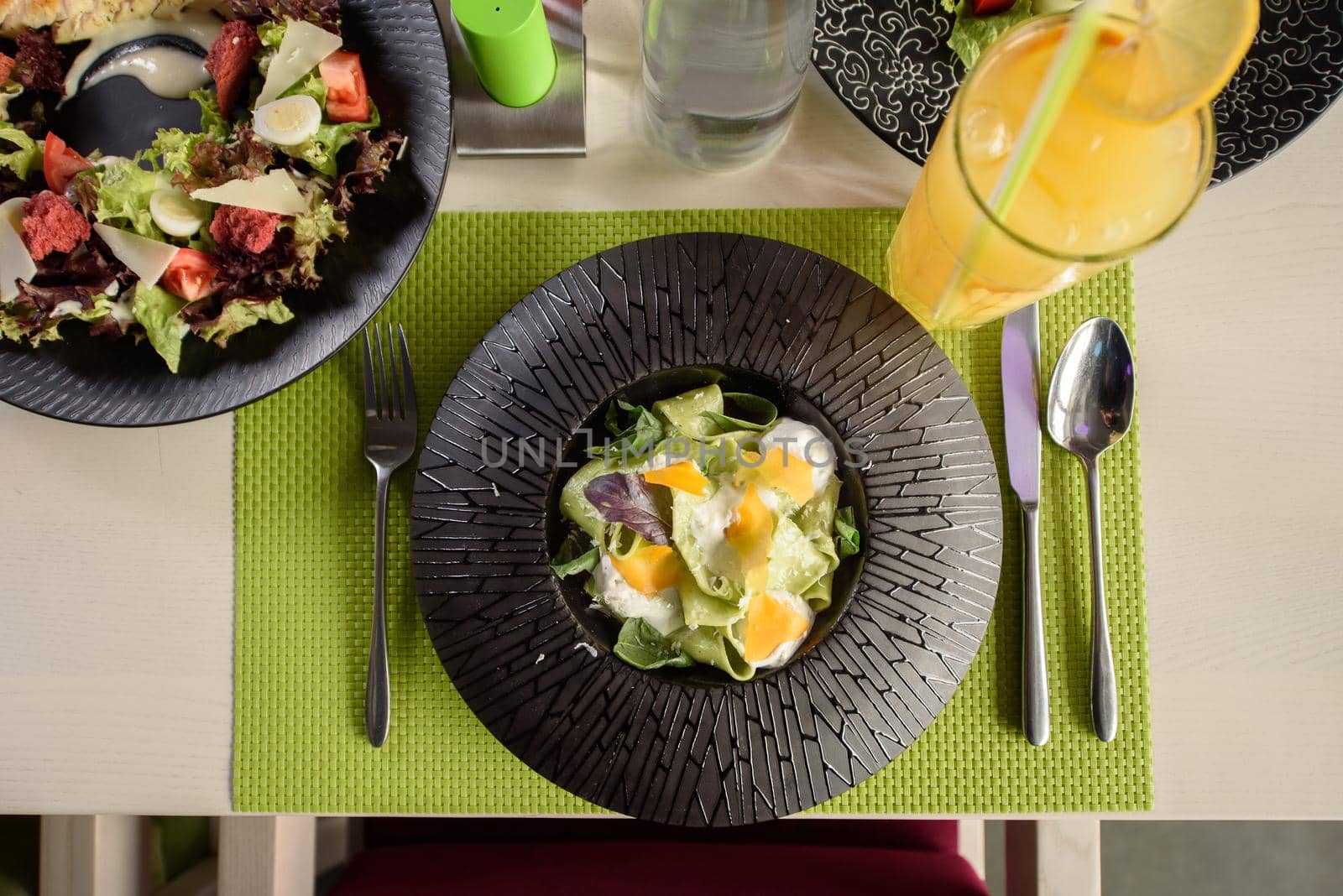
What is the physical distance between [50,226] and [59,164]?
0.28 feet

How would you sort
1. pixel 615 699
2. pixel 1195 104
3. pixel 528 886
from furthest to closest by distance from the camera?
pixel 528 886, pixel 615 699, pixel 1195 104

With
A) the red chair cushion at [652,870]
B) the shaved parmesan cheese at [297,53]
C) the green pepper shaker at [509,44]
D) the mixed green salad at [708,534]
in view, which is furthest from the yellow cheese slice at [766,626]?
the shaved parmesan cheese at [297,53]

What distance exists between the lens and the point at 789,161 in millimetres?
925

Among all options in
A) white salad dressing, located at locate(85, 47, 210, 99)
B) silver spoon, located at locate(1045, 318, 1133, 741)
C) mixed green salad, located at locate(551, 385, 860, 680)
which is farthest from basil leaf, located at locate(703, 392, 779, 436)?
white salad dressing, located at locate(85, 47, 210, 99)

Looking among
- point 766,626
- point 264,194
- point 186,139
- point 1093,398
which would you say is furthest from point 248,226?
point 1093,398

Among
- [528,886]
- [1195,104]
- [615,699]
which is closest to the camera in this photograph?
[1195,104]

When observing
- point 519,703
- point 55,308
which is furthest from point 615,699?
point 55,308

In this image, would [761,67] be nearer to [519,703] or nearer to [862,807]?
[519,703]

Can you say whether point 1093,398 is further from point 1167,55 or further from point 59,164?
point 59,164

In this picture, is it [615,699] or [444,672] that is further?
[444,672]

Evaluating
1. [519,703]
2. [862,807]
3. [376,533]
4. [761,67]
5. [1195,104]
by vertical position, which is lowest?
[862,807]

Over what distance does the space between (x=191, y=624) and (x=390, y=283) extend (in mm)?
441

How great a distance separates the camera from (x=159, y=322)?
0.82m

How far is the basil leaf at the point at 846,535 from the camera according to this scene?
32.2 inches
